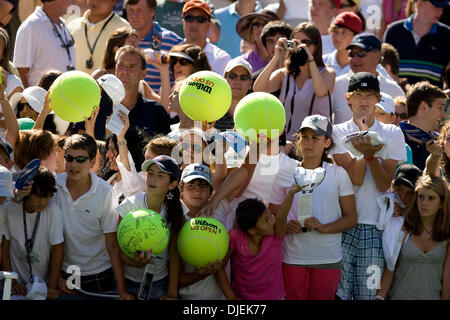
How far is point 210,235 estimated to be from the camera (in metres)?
6.04

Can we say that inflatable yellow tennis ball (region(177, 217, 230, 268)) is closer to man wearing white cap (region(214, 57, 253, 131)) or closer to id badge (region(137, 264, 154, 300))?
id badge (region(137, 264, 154, 300))

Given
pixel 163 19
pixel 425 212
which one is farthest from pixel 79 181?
pixel 163 19

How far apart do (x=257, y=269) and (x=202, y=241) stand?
0.57 meters

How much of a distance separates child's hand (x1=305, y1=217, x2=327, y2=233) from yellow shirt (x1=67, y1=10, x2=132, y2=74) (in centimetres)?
335

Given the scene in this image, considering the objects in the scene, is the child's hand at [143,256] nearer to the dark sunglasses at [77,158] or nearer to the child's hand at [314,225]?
the dark sunglasses at [77,158]

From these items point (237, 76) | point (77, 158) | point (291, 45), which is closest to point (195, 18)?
point (237, 76)

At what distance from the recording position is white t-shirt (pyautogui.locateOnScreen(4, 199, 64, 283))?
6121 mm

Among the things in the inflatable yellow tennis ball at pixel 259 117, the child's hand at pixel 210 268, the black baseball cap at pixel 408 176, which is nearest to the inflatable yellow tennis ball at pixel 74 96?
the inflatable yellow tennis ball at pixel 259 117

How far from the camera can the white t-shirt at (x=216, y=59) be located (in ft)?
28.6

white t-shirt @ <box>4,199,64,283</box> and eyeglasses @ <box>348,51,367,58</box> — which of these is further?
eyeglasses @ <box>348,51,367,58</box>

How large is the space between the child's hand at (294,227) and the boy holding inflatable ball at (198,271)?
612 millimetres

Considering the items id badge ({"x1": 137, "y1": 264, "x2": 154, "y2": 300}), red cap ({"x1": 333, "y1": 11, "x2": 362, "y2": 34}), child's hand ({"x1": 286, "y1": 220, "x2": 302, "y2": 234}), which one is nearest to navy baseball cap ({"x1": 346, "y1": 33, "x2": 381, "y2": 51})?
red cap ({"x1": 333, "y1": 11, "x2": 362, "y2": 34})

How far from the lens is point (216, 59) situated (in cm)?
880

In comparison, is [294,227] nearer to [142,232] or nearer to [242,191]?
[242,191]
